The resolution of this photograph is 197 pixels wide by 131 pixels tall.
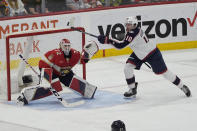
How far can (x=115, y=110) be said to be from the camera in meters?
5.67

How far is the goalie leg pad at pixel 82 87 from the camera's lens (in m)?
6.17

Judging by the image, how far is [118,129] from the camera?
14.0ft

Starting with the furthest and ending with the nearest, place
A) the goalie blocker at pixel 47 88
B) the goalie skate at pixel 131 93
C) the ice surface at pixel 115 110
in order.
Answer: the goalie skate at pixel 131 93 < the goalie blocker at pixel 47 88 < the ice surface at pixel 115 110

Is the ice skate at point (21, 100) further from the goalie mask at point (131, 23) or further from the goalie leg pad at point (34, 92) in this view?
the goalie mask at point (131, 23)

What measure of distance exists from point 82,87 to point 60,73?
330 millimetres

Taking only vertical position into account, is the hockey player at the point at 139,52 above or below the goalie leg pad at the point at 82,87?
above

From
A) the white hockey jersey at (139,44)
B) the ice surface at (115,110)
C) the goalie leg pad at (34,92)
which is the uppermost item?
the white hockey jersey at (139,44)

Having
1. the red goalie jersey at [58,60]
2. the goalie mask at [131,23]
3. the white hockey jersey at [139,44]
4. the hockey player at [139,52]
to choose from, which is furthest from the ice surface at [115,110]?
the goalie mask at [131,23]

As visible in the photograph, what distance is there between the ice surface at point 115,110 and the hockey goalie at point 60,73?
0.12 meters

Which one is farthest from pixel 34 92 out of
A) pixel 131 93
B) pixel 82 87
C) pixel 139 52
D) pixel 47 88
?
pixel 139 52

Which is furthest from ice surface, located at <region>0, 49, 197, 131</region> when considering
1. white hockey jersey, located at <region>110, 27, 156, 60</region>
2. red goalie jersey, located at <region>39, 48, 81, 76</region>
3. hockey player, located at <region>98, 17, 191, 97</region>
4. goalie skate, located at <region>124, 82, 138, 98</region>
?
white hockey jersey, located at <region>110, 27, 156, 60</region>

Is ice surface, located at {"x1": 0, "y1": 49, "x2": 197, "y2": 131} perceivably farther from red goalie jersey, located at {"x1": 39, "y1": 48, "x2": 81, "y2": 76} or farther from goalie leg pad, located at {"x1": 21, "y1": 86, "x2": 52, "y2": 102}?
red goalie jersey, located at {"x1": 39, "y1": 48, "x2": 81, "y2": 76}

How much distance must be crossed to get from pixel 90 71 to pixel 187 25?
7.99 ft

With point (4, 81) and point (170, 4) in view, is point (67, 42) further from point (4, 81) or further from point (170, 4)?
point (170, 4)
